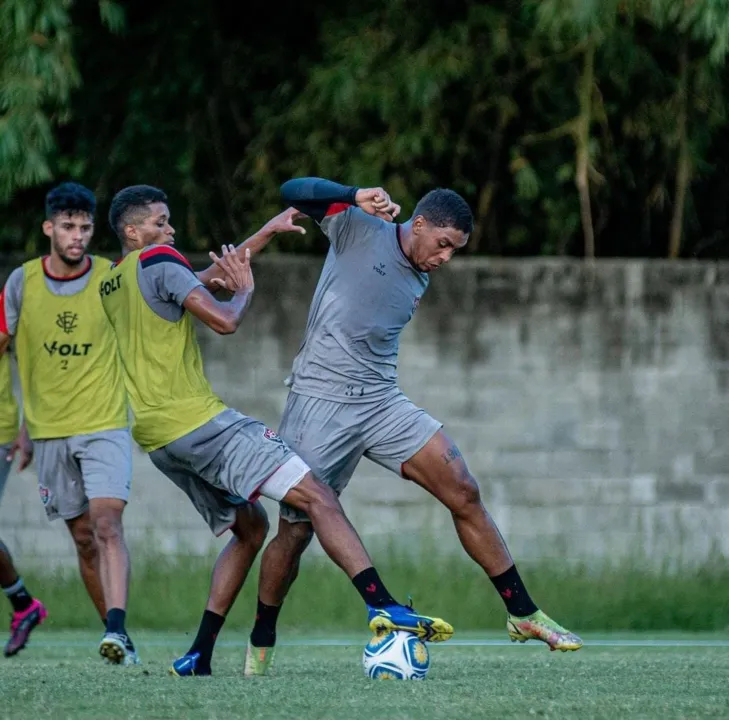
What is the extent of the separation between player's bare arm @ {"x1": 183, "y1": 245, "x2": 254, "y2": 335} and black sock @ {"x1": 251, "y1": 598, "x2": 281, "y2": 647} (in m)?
1.13

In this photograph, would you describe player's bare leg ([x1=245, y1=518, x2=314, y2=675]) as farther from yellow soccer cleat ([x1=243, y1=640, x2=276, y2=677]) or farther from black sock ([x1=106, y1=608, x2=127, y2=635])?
black sock ([x1=106, y1=608, x2=127, y2=635])

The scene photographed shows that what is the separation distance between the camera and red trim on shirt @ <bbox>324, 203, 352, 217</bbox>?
709cm

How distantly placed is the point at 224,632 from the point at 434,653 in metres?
2.01

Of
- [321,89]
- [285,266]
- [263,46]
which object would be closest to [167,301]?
[285,266]

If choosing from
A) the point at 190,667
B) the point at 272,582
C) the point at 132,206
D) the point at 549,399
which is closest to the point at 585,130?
the point at 549,399

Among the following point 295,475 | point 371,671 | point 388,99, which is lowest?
point 371,671

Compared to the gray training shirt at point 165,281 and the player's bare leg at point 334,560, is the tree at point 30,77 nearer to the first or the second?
the gray training shirt at point 165,281

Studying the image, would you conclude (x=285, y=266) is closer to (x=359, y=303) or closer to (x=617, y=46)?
(x=617, y=46)

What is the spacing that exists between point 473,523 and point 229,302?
131 centimetres

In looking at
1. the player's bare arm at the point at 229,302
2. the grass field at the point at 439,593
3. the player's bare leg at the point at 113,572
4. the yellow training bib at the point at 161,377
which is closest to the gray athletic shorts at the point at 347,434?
the yellow training bib at the point at 161,377

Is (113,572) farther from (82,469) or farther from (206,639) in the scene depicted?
(206,639)

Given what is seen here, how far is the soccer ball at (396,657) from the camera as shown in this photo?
6.55 m

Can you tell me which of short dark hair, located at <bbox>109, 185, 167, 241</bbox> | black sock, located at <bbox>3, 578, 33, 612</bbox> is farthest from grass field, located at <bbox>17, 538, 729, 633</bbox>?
short dark hair, located at <bbox>109, 185, 167, 241</bbox>

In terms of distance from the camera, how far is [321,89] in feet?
40.6
